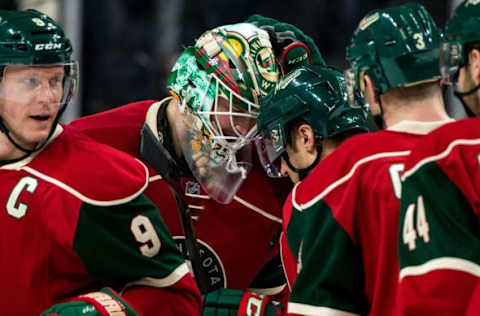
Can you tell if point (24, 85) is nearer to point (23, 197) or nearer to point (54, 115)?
point (54, 115)

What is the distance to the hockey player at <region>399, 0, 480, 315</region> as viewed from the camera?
1718 mm

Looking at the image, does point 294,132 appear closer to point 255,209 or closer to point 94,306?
point 255,209

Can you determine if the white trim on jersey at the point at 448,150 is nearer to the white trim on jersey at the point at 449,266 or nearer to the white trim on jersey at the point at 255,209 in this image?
the white trim on jersey at the point at 449,266

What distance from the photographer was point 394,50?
2.09 metres

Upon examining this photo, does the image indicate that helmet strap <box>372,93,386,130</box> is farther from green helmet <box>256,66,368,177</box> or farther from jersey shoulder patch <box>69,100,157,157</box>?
jersey shoulder patch <box>69,100,157,157</box>

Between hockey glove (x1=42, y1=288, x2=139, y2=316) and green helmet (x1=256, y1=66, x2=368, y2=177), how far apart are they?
588 mm

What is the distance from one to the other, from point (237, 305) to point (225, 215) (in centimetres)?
31

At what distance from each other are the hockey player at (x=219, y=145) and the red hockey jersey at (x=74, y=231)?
0.40m

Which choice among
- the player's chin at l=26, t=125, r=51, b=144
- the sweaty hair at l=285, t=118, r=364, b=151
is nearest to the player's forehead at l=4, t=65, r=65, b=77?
the player's chin at l=26, t=125, r=51, b=144

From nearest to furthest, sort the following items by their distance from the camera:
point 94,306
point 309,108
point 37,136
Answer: point 94,306 < point 37,136 < point 309,108

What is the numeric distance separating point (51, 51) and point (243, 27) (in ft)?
2.15

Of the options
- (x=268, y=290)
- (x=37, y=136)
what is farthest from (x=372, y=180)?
(x=268, y=290)

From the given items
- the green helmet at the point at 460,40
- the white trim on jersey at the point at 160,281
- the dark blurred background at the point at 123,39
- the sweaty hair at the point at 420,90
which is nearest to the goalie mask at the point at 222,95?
the white trim on jersey at the point at 160,281

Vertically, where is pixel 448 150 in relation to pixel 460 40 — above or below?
below
